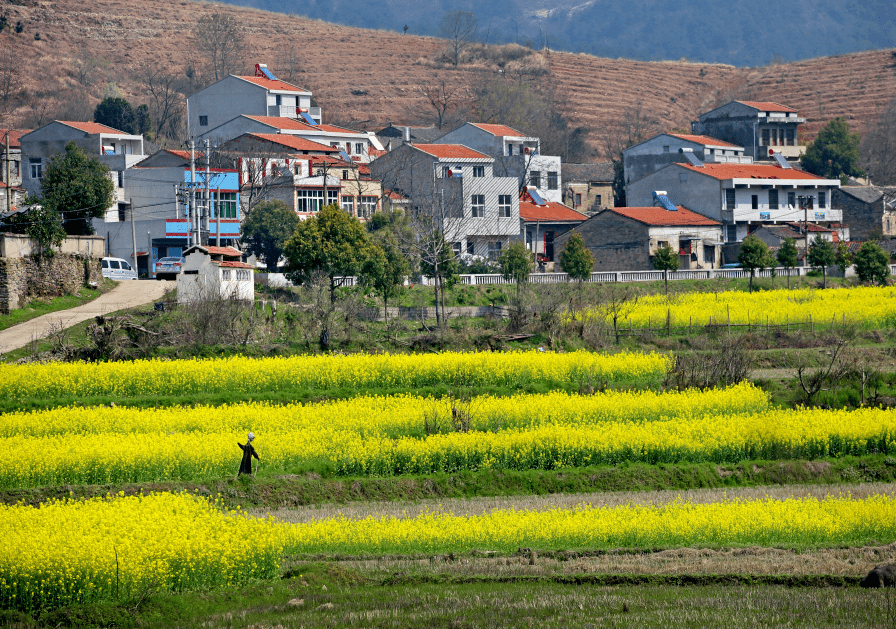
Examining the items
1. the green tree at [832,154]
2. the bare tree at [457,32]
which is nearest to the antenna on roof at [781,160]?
the green tree at [832,154]

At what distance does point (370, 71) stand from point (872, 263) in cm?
9597

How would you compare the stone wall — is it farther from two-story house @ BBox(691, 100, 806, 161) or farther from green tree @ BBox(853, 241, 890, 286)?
two-story house @ BBox(691, 100, 806, 161)

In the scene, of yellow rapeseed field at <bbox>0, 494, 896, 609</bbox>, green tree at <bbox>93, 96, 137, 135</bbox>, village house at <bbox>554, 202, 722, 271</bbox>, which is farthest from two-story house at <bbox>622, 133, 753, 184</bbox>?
yellow rapeseed field at <bbox>0, 494, 896, 609</bbox>

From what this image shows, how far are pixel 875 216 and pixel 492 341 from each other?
50.3 m

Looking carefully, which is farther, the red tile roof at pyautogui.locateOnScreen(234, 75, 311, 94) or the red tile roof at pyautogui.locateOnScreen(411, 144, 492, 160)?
the red tile roof at pyautogui.locateOnScreen(234, 75, 311, 94)

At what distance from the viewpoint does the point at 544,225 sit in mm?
69312

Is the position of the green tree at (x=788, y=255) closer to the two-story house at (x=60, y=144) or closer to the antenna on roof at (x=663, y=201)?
the antenna on roof at (x=663, y=201)

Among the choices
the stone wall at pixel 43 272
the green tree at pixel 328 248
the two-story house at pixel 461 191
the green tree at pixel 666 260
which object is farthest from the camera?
the two-story house at pixel 461 191

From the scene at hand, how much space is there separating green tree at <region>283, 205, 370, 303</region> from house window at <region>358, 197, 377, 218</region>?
803 inches

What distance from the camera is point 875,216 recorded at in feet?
254

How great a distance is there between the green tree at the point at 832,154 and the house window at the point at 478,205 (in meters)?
39.9

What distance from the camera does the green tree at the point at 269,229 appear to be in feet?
184

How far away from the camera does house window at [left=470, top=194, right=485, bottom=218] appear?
213 ft

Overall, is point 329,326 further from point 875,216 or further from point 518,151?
point 875,216
